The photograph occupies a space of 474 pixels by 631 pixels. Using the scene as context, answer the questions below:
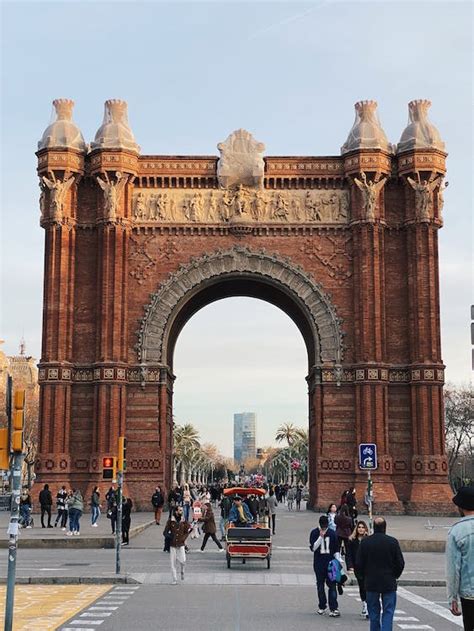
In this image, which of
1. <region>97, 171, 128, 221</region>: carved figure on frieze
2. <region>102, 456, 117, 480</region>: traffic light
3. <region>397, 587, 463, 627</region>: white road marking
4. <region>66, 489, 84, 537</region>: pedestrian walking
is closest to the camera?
<region>397, 587, 463, 627</region>: white road marking

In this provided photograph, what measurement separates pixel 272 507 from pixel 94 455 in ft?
38.3

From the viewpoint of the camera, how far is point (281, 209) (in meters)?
44.0

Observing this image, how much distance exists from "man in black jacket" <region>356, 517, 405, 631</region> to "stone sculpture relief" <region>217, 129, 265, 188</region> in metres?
33.3

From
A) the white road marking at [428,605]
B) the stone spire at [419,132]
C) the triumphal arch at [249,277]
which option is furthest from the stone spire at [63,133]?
the white road marking at [428,605]

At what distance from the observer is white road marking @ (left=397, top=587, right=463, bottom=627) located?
14716mm

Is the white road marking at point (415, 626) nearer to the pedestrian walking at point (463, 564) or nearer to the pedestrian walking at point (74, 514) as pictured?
the pedestrian walking at point (463, 564)

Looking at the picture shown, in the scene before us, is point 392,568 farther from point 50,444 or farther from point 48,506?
point 50,444

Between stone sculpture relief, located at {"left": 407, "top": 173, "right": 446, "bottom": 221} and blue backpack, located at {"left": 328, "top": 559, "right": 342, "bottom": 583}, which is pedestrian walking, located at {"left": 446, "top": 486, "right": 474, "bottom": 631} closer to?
blue backpack, located at {"left": 328, "top": 559, "right": 342, "bottom": 583}

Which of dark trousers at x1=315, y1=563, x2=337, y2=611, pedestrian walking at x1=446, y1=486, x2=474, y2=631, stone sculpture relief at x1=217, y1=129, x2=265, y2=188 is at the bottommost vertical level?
dark trousers at x1=315, y1=563, x2=337, y2=611

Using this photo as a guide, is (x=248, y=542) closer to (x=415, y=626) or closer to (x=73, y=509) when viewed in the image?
(x=415, y=626)

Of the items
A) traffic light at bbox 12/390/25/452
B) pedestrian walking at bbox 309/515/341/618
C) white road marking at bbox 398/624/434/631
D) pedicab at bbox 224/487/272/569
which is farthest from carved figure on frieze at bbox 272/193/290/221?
traffic light at bbox 12/390/25/452

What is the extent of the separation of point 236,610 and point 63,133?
32.6m

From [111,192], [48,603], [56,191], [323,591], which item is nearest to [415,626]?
[323,591]

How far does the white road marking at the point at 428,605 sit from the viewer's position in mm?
14716
